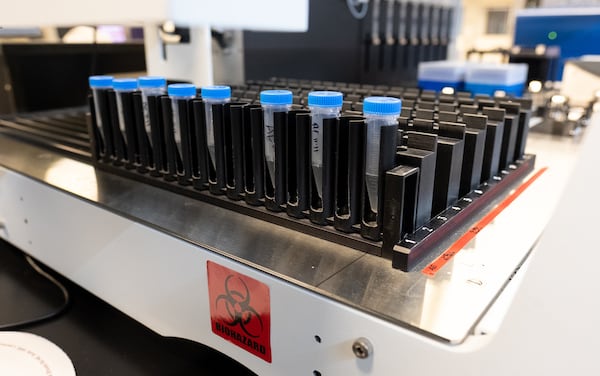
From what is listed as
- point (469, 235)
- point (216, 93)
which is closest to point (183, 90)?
point (216, 93)

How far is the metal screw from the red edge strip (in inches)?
4.8

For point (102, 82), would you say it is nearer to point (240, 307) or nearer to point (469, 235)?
point (240, 307)

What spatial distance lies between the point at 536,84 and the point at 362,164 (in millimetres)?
1169

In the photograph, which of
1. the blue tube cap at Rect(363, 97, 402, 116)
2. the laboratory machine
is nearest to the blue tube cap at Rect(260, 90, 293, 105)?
the laboratory machine

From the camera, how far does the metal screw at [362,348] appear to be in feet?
1.58

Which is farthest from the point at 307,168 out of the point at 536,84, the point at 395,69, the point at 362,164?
the point at 395,69

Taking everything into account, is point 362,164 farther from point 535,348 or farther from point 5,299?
point 5,299

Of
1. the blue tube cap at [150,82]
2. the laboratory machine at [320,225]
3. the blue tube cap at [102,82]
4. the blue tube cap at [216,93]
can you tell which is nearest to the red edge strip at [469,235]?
the laboratory machine at [320,225]

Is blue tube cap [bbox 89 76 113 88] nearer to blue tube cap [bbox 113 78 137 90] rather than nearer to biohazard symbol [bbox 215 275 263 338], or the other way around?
blue tube cap [bbox 113 78 137 90]

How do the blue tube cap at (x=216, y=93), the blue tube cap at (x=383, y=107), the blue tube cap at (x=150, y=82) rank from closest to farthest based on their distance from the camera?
1. the blue tube cap at (x=383, y=107)
2. the blue tube cap at (x=216, y=93)
3. the blue tube cap at (x=150, y=82)

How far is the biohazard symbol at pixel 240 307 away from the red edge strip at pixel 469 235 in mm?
214

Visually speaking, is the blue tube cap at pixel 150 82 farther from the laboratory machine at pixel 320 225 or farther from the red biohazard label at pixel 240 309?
the red biohazard label at pixel 240 309

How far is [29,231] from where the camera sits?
939 mm

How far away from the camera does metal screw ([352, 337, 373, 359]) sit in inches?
18.9
